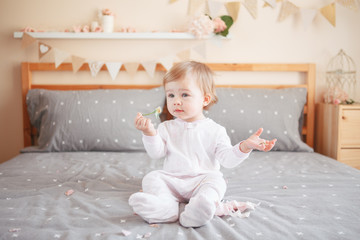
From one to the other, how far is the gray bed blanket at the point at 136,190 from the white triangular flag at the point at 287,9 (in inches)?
43.3

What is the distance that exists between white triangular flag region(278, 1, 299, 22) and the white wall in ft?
0.24

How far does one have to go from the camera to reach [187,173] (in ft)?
4.24

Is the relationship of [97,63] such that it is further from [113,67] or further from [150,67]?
[150,67]

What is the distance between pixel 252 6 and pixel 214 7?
27 cm

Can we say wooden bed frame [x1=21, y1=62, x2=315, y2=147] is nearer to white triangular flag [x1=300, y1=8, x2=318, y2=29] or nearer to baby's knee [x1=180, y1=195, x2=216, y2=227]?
white triangular flag [x1=300, y1=8, x2=318, y2=29]

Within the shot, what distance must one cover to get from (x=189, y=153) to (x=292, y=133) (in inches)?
46.5

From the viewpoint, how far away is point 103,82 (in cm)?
271

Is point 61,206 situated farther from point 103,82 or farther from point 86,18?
point 86,18

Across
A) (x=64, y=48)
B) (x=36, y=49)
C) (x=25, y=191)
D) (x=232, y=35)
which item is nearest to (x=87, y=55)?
(x=64, y=48)

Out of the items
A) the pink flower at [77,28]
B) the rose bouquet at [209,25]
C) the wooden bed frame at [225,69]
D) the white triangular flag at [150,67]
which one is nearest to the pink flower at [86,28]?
the pink flower at [77,28]

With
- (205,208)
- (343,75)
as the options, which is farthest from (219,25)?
(205,208)

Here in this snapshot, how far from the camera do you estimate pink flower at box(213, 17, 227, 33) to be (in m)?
2.51

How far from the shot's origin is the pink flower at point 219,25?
2.51 m

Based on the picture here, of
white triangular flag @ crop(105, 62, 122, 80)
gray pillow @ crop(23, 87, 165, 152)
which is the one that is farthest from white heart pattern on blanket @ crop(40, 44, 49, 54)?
white triangular flag @ crop(105, 62, 122, 80)
